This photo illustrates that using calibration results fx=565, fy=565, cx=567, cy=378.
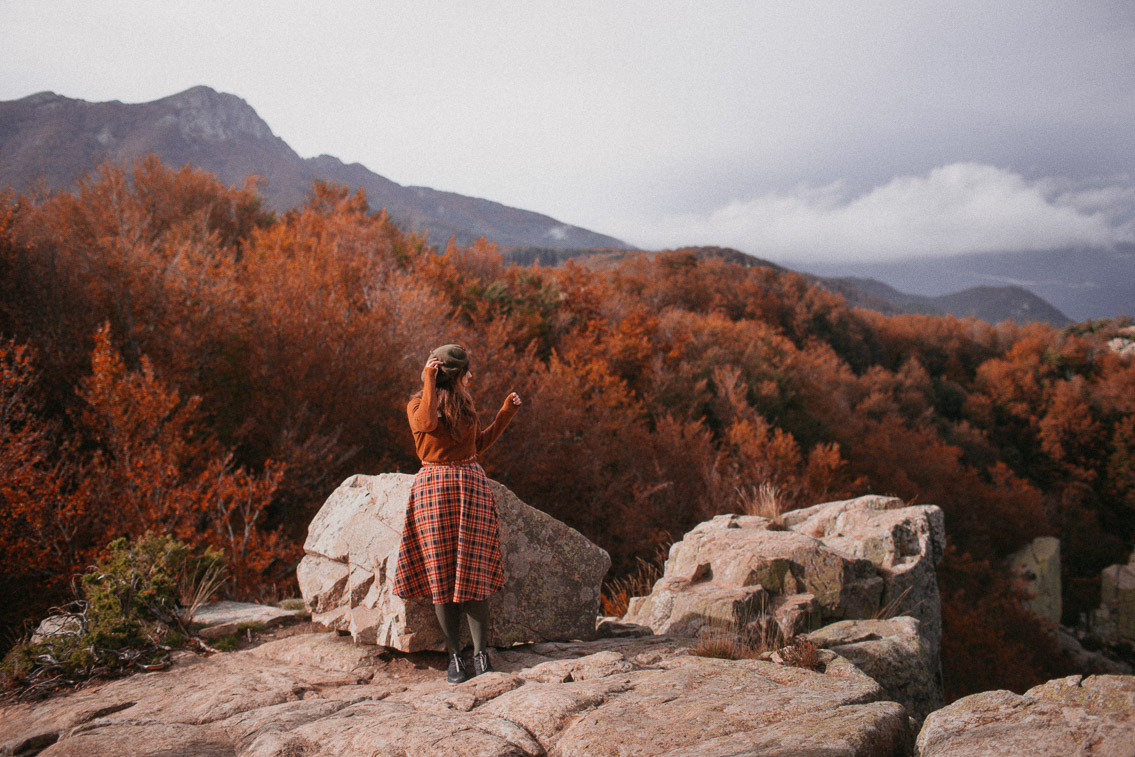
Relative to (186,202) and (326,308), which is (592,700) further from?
(186,202)

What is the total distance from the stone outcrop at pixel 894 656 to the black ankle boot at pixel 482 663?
2.74 meters

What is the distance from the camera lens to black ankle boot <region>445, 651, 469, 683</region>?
12.1ft

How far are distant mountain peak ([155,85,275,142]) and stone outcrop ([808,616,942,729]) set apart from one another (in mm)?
163709

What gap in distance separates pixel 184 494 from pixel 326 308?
16.1ft

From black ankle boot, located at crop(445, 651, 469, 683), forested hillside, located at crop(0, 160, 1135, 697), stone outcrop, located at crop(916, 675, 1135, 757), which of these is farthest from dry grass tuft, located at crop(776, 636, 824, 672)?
forested hillside, located at crop(0, 160, 1135, 697)

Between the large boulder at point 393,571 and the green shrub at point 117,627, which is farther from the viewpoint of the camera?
the large boulder at point 393,571

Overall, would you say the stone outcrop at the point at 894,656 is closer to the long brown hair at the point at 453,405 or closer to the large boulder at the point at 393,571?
the large boulder at the point at 393,571

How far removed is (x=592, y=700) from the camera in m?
3.10

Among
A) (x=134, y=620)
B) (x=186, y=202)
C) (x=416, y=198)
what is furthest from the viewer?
(x=416, y=198)

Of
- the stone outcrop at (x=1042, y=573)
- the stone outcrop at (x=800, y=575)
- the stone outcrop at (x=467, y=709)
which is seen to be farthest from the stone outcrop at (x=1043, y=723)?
the stone outcrop at (x=1042, y=573)

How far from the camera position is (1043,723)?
2561 mm

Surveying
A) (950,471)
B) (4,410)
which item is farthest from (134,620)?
(950,471)

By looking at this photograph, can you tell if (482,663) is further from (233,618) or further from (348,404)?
(348,404)

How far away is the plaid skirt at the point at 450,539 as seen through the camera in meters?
3.74
